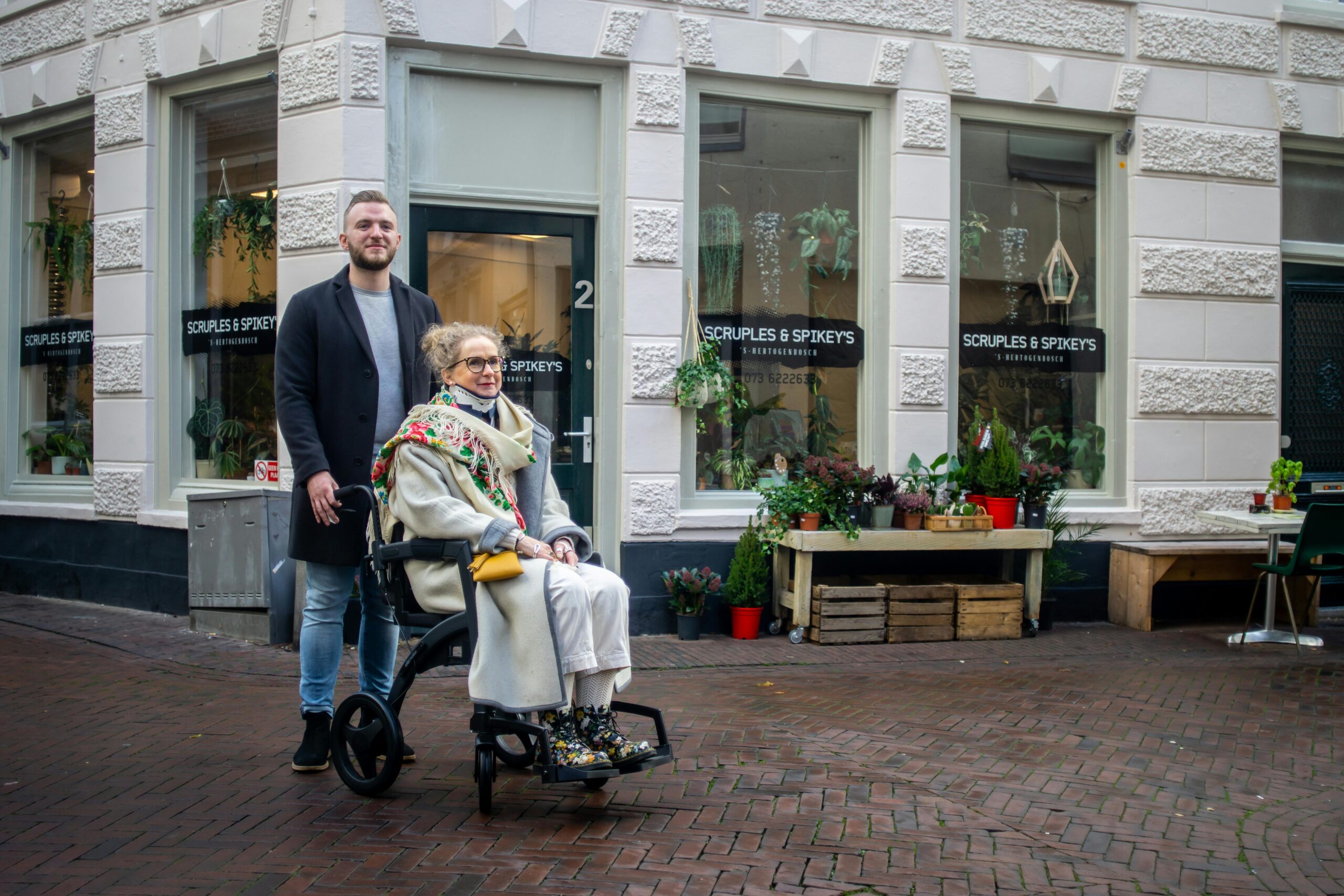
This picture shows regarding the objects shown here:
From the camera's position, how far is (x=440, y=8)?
721 centimetres

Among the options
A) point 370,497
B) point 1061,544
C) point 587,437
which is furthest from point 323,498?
point 1061,544

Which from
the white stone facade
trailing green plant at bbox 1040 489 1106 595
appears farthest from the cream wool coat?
trailing green plant at bbox 1040 489 1106 595

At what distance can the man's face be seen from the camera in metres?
4.36

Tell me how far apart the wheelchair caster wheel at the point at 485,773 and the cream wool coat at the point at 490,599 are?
17cm

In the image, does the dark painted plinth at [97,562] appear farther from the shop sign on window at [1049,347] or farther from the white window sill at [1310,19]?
the white window sill at [1310,19]

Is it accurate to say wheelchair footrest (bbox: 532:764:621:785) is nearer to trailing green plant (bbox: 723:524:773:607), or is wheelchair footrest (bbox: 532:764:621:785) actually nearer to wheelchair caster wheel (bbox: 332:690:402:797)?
wheelchair caster wheel (bbox: 332:690:402:797)

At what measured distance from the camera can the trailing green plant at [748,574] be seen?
747 centimetres

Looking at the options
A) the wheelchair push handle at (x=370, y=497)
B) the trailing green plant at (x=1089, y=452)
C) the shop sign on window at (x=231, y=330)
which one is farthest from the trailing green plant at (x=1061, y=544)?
the shop sign on window at (x=231, y=330)

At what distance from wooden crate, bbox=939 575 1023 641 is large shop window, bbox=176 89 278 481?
452 cm

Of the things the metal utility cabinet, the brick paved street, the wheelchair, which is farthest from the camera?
the metal utility cabinet

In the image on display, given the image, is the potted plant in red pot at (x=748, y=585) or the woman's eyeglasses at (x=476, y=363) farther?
the potted plant in red pot at (x=748, y=585)

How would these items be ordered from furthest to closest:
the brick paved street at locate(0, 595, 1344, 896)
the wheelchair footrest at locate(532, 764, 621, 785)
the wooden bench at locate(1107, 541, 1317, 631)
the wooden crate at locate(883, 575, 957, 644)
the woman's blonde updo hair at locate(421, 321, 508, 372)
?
1. the wooden bench at locate(1107, 541, 1317, 631)
2. the wooden crate at locate(883, 575, 957, 644)
3. the woman's blonde updo hair at locate(421, 321, 508, 372)
4. the wheelchair footrest at locate(532, 764, 621, 785)
5. the brick paved street at locate(0, 595, 1344, 896)

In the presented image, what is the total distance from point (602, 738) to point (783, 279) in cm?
495

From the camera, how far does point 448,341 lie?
4.19 meters
